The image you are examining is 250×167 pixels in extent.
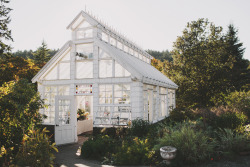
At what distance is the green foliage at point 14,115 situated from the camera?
6043 millimetres

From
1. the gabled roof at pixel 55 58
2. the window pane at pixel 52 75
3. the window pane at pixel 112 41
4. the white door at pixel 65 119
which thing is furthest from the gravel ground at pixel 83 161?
the window pane at pixel 112 41

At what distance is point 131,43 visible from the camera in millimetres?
16859

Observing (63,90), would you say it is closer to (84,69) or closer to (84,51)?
(84,69)

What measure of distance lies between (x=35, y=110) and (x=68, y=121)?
184 inches

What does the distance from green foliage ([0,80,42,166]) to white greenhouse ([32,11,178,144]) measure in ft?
13.1

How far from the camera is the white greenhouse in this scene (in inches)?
423

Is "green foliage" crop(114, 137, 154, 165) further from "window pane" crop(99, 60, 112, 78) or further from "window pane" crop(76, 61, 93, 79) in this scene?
"window pane" crop(76, 61, 93, 79)

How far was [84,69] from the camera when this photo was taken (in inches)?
471

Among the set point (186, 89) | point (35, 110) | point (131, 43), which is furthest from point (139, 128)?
point (186, 89)

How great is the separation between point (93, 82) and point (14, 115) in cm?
566

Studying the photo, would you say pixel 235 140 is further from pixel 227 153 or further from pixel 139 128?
pixel 139 128

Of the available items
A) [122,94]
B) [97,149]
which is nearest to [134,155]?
[97,149]

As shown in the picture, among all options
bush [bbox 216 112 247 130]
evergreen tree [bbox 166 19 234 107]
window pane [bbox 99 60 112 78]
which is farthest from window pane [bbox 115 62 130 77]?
evergreen tree [bbox 166 19 234 107]

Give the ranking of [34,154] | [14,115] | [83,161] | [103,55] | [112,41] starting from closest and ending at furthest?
[34,154]
[14,115]
[83,161]
[103,55]
[112,41]
